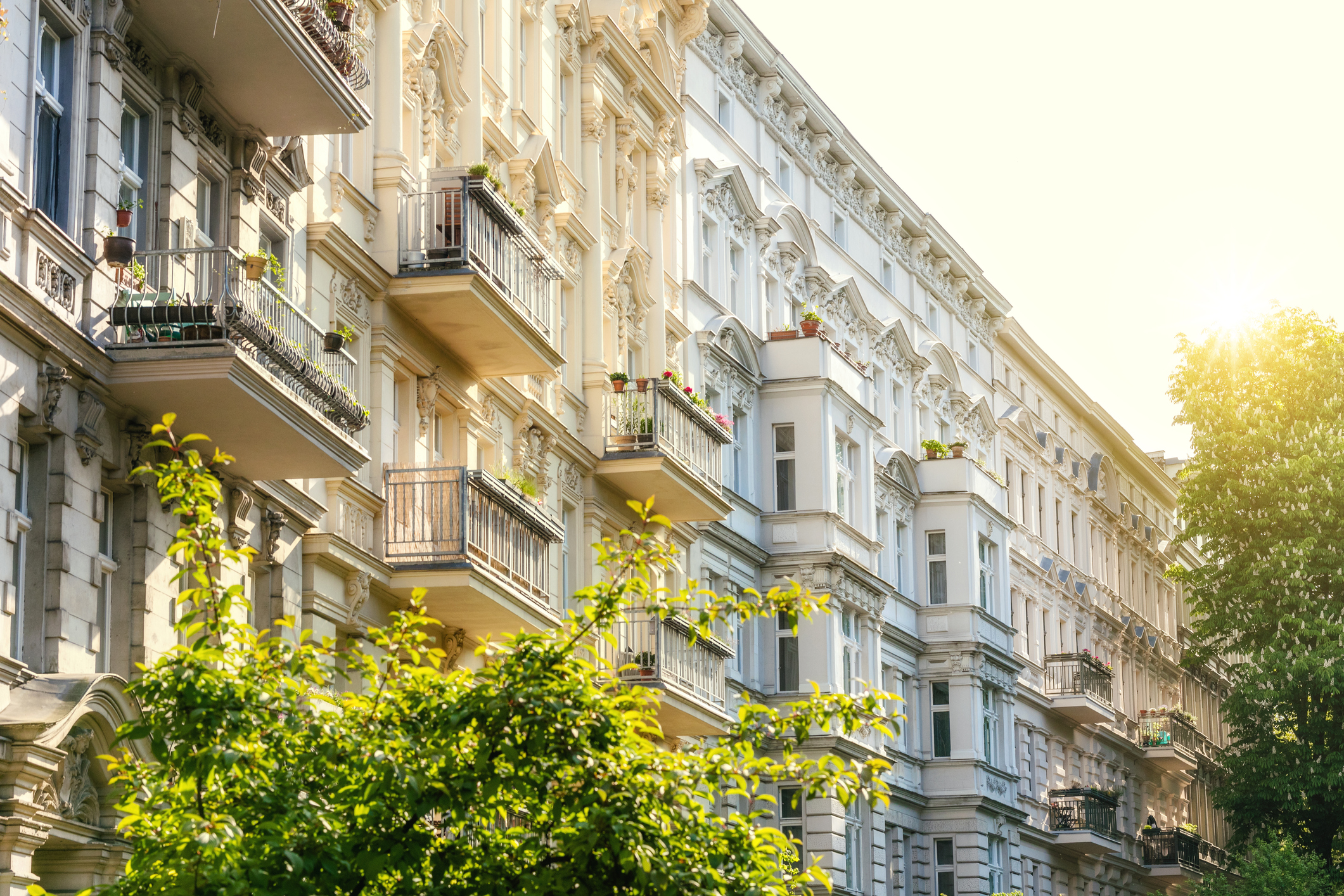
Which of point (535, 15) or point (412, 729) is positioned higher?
point (535, 15)

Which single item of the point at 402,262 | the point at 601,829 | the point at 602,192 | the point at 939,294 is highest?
the point at 939,294

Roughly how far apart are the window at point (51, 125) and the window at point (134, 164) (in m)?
0.86

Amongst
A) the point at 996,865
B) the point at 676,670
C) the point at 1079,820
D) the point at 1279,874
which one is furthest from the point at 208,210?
the point at 1079,820

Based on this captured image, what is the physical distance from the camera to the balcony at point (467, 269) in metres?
21.8

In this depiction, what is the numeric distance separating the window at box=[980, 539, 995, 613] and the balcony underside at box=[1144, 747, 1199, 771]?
1581 centimetres

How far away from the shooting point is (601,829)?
10.9m

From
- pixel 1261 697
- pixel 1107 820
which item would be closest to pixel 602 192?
pixel 1261 697

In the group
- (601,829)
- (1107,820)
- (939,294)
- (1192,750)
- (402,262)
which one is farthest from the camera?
(1192,750)

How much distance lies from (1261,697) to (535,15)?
1053 inches

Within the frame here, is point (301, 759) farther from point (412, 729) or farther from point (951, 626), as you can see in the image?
point (951, 626)

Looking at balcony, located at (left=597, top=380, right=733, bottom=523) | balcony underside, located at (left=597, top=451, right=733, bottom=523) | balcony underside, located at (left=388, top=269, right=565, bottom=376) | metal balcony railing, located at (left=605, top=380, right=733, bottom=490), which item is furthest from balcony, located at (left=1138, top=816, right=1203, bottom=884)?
balcony underside, located at (left=388, top=269, right=565, bottom=376)

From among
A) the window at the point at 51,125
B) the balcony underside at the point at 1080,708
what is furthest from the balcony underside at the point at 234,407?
the balcony underside at the point at 1080,708

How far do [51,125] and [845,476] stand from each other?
2462 centimetres

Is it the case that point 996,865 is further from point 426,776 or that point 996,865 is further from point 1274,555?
point 426,776
